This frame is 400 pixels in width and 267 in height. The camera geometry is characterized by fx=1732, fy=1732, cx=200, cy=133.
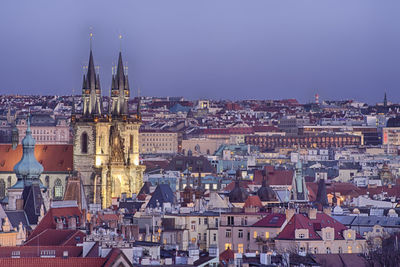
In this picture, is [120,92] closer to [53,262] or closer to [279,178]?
[279,178]

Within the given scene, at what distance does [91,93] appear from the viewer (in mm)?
105562

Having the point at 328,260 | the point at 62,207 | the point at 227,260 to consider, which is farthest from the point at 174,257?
the point at 62,207

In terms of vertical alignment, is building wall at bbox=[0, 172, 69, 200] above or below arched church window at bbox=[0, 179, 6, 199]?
above

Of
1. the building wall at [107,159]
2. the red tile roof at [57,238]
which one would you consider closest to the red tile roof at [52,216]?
the red tile roof at [57,238]

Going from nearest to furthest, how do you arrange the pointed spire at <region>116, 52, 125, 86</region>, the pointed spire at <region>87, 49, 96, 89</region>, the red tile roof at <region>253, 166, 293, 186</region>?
the red tile roof at <region>253, 166, 293, 186</region>, the pointed spire at <region>87, 49, 96, 89</region>, the pointed spire at <region>116, 52, 125, 86</region>

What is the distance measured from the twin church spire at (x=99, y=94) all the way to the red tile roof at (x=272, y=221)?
4042cm

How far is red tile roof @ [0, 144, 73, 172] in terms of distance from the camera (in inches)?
4087

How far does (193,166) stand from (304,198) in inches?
1629

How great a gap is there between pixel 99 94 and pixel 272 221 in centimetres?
4281

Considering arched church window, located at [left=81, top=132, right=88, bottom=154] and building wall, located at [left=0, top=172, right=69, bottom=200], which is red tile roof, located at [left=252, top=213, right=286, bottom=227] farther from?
arched church window, located at [left=81, top=132, right=88, bottom=154]

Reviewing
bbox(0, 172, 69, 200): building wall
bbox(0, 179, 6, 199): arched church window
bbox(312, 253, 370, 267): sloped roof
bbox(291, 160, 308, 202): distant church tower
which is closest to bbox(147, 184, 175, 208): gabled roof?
bbox(291, 160, 308, 202): distant church tower

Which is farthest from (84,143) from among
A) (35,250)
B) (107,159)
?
(35,250)

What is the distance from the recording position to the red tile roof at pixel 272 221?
64062 millimetres

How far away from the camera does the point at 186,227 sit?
224 ft
